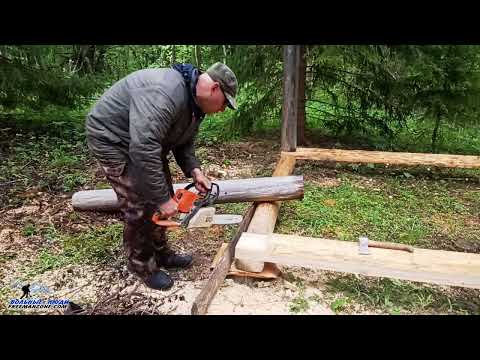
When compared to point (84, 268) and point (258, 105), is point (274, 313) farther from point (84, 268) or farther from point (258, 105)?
point (258, 105)

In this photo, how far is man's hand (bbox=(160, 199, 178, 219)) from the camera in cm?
290

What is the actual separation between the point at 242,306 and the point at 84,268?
1.47m

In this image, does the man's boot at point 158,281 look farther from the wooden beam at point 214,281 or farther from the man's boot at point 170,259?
the wooden beam at point 214,281

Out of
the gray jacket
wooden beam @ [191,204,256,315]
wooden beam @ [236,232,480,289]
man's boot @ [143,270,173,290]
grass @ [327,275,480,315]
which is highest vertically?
the gray jacket

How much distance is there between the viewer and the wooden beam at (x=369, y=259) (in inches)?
117

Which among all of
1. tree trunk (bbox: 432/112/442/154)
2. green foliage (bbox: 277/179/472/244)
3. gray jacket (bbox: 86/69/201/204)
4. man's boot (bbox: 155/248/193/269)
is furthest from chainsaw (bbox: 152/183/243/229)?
tree trunk (bbox: 432/112/442/154)

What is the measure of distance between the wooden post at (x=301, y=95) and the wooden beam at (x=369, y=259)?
3.62 m

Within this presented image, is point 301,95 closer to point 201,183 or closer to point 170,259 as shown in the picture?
point 201,183

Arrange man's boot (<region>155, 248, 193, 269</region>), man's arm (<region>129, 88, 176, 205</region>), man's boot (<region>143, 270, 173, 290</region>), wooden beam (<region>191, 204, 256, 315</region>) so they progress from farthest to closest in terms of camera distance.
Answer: man's boot (<region>155, 248, 193, 269</region>) < man's boot (<region>143, 270, 173, 290</region>) < wooden beam (<region>191, 204, 256, 315</region>) < man's arm (<region>129, 88, 176, 205</region>)

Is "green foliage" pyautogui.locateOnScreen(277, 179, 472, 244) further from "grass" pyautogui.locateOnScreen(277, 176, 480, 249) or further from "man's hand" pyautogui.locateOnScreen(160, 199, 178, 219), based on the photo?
"man's hand" pyautogui.locateOnScreen(160, 199, 178, 219)

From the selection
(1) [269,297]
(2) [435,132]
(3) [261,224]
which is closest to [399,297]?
(1) [269,297]

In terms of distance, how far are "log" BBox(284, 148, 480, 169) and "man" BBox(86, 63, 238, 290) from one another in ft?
9.35

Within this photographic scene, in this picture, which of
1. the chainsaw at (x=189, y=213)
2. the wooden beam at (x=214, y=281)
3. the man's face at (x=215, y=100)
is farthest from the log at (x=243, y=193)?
the man's face at (x=215, y=100)
